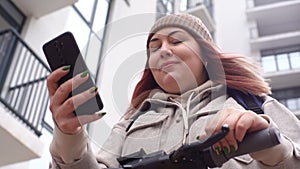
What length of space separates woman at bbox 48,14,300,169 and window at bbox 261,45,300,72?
9430mm

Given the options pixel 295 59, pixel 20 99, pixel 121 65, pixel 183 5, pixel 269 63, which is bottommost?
pixel 295 59

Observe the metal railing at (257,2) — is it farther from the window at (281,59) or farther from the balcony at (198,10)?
the balcony at (198,10)

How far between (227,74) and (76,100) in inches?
14.7

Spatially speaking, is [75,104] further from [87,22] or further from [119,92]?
[87,22]

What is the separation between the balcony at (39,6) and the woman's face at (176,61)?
10.6 feet

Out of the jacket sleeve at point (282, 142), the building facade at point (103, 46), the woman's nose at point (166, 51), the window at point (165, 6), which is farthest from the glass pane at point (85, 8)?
the jacket sleeve at point (282, 142)

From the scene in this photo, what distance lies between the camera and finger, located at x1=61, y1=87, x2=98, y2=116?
0.59 meters

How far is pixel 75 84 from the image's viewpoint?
603mm

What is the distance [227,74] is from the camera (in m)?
0.87

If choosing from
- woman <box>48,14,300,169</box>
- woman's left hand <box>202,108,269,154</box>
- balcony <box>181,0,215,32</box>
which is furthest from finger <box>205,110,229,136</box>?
balcony <box>181,0,215,32</box>

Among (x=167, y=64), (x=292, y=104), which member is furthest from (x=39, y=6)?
(x=292, y=104)

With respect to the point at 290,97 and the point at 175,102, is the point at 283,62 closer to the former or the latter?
the point at 290,97

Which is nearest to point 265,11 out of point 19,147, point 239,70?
point 19,147

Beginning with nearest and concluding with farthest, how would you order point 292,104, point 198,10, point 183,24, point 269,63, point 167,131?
point 167,131 → point 183,24 → point 198,10 → point 292,104 → point 269,63
